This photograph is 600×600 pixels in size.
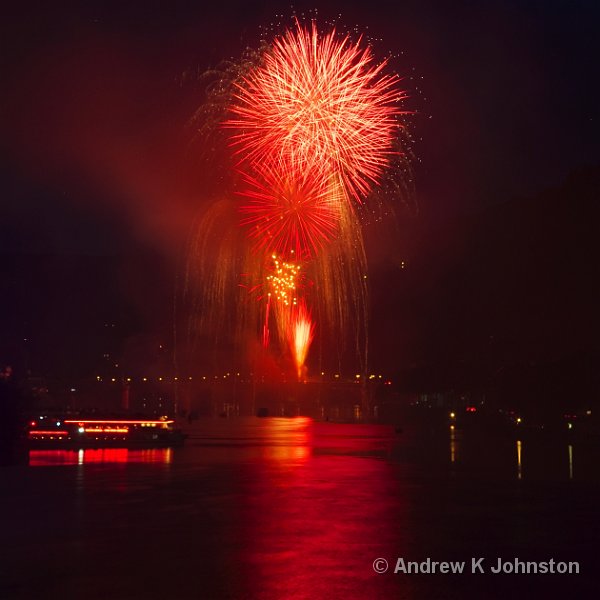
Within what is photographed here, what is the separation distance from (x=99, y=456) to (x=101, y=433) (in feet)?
33.3

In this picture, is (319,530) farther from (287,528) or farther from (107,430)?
(107,430)

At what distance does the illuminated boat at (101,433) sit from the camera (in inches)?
1880

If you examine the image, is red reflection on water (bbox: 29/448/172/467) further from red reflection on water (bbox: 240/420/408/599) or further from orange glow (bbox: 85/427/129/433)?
red reflection on water (bbox: 240/420/408/599)

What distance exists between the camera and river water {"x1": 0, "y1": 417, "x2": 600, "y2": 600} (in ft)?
38.2

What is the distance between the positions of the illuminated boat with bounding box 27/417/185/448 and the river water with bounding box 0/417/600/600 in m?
16.2

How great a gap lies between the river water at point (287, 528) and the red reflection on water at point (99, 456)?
11.2ft

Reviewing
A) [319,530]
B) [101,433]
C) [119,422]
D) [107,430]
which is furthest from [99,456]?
[319,530]

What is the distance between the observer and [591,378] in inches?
2616

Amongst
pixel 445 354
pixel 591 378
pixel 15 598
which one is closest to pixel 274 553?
pixel 15 598

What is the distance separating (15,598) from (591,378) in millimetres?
61363

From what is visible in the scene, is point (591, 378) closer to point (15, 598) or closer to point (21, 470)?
point (21, 470)

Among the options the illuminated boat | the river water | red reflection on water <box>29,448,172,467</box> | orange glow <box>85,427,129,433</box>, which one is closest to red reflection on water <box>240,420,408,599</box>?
the river water

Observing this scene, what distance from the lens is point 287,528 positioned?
16.1 m

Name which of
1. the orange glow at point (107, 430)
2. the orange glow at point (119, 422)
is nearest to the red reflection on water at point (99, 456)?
the orange glow at point (107, 430)
